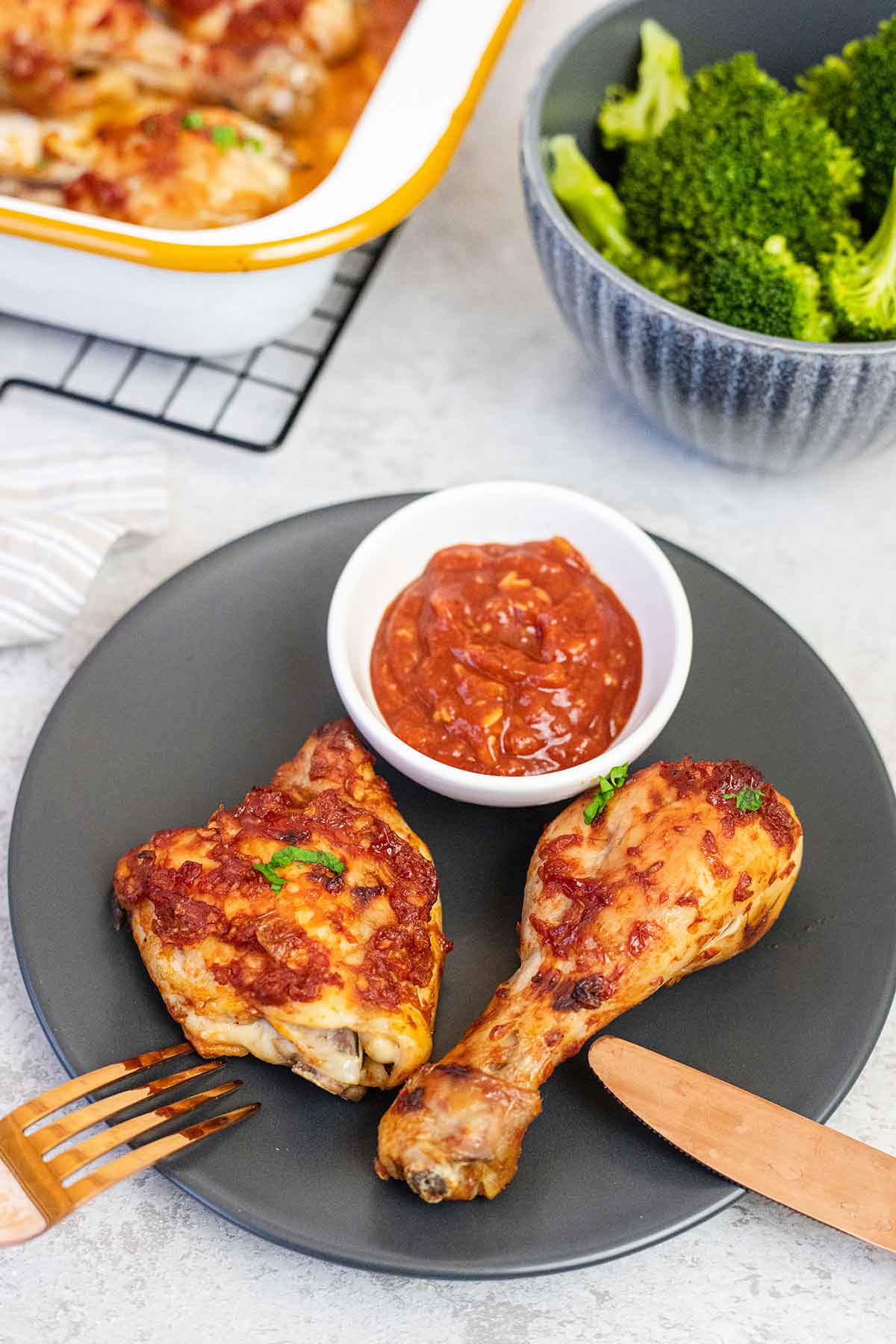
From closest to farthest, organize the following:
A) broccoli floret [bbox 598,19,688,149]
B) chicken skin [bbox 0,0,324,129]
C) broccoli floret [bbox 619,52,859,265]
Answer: broccoli floret [bbox 619,52,859,265]
broccoli floret [bbox 598,19,688,149]
chicken skin [bbox 0,0,324,129]

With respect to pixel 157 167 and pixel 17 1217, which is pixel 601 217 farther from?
pixel 17 1217

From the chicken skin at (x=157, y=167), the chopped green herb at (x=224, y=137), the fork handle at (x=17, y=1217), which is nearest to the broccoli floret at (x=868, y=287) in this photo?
Answer: the chicken skin at (x=157, y=167)

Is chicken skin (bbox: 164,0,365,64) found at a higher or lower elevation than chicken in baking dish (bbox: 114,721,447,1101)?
higher

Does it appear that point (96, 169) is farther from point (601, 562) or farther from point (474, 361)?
point (601, 562)

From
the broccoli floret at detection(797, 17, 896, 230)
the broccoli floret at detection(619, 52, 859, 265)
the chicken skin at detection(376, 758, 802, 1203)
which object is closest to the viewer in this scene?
the chicken skin at detection(376, 758, 802, 1203)

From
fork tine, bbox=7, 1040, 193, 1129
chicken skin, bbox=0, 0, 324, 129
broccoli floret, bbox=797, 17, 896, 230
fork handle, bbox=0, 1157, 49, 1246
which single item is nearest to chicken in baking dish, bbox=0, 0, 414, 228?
chicken skin, bbox=0, 0, 324, 129

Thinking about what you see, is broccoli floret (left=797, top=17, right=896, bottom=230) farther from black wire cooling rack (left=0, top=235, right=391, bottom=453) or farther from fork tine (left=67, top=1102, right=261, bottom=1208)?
fork tine (left=67, top=1102, right=261, bottom=1208)

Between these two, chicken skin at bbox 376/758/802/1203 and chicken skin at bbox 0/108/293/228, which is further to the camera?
chicken skin at bbox 0/108/293/228

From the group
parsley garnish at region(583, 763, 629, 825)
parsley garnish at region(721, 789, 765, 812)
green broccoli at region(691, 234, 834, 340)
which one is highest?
green broccoli at region(691, 234, 834, 340)
